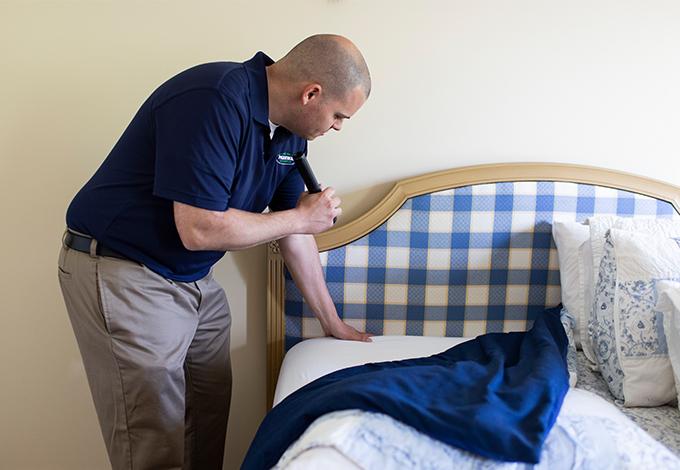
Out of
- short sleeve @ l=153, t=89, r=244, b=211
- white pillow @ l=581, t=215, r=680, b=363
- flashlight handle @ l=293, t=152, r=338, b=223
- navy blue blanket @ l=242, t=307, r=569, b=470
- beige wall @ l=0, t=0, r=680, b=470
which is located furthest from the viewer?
beige wall @ l=0, t=0, r=680, b=470

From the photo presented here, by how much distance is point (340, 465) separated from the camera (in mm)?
1064

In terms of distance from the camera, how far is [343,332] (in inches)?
71.3

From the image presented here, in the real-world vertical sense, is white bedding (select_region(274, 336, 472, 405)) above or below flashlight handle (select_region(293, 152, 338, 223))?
below

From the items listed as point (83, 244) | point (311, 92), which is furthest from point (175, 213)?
point (311, 92)

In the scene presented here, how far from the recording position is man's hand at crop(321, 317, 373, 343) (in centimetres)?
180

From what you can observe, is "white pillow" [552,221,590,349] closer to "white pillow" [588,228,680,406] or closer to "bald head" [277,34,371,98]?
"white pillow" [588,228,680,406]

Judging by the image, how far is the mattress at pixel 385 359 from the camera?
139cm

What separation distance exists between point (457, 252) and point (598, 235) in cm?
38

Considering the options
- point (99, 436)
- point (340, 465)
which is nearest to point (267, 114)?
point (340, 465)

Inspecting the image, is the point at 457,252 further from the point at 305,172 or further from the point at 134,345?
the point at 134,345

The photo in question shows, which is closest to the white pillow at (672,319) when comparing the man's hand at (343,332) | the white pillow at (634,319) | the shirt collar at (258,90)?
the white pillow at (634,319)

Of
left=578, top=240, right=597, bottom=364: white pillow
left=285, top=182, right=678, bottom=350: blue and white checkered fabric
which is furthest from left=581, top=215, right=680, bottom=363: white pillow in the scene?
left=285, top=182, right=678, bottom=350: blue and white checkered fabric

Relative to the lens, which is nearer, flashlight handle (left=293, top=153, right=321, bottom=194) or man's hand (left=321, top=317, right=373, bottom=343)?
flashlight handle (left=293, top=153, right=321, bottom=194)

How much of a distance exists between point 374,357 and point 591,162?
35.2 inches
